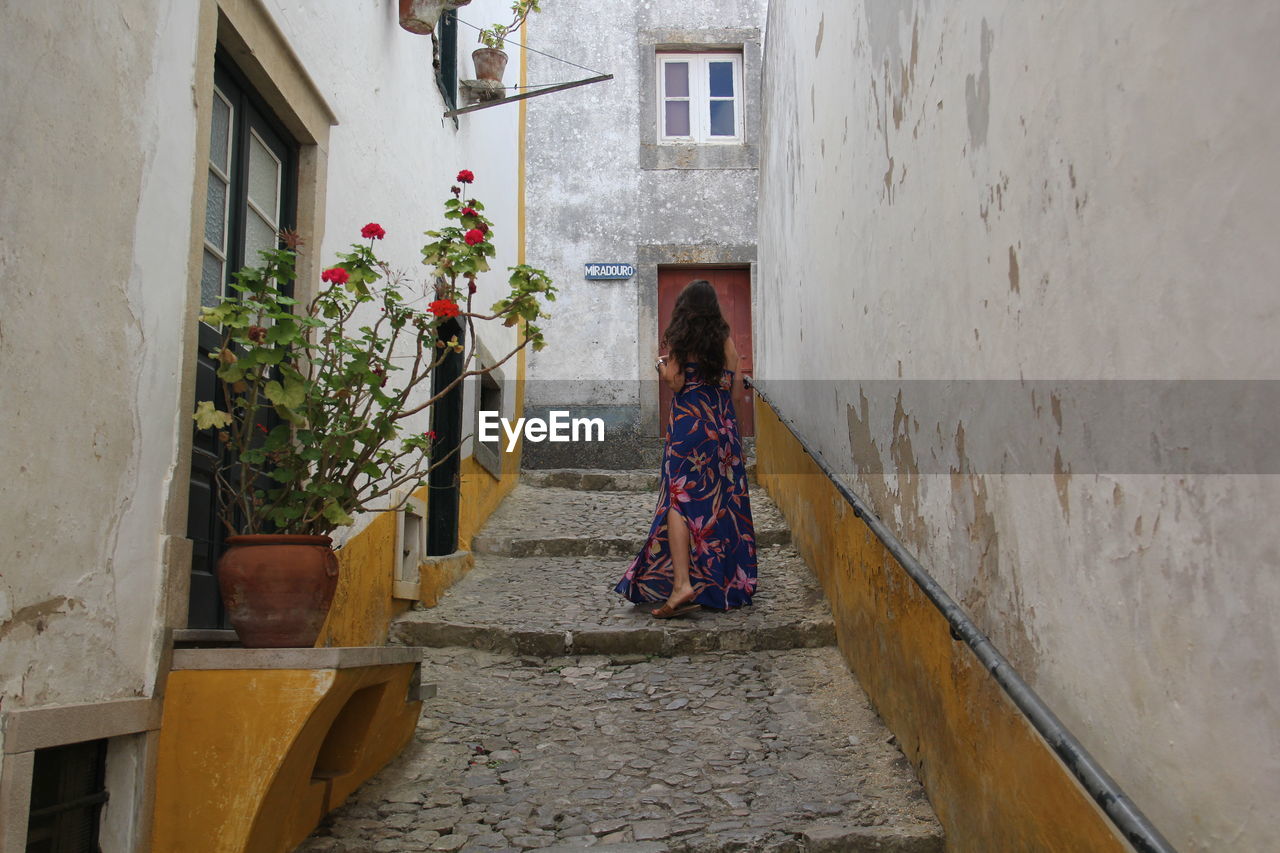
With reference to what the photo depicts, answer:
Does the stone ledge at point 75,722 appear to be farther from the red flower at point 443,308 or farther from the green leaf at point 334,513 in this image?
the red flower at point 443,308

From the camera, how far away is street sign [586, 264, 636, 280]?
424 inches

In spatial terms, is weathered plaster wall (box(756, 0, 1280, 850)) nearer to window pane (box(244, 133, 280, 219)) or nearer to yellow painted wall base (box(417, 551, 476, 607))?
window pane (box(244, 133, 280, 219))

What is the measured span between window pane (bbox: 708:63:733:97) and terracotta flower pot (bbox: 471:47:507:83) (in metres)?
4.39

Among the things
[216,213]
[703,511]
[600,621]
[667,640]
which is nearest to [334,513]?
[216,213]

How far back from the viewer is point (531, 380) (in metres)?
10.6

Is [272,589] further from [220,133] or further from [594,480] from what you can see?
[594,480]

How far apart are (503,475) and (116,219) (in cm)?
580

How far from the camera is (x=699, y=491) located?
17.4 ft

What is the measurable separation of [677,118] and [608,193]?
42.1 inches

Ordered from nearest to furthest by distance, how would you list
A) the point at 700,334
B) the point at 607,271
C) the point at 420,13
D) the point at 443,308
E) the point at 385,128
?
the point at 443,308, the point at 385,128, the point at 420,13, the point at 700,334, the point at 607,271

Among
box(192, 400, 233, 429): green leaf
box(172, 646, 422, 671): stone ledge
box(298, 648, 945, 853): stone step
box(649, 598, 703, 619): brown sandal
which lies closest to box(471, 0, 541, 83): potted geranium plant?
box(649, 598, 703, 619): brown sandal

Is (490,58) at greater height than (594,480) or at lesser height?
greater

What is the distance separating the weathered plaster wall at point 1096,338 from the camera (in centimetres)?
161

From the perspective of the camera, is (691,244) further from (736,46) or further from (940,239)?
(940,239)
